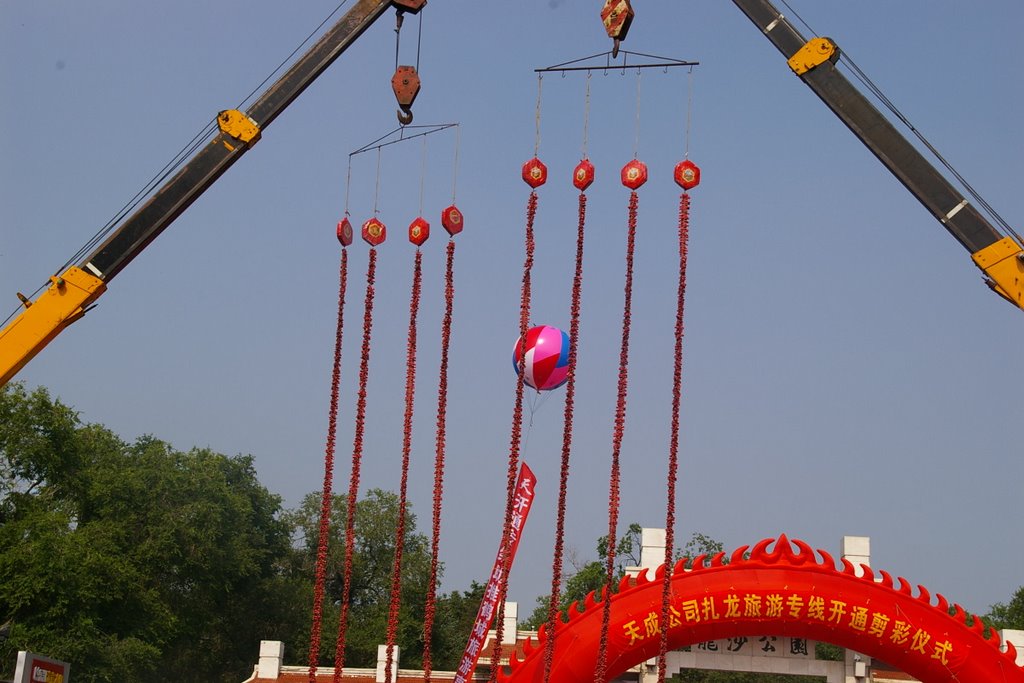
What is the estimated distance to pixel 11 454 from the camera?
1339 inches

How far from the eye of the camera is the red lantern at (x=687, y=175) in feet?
50.9

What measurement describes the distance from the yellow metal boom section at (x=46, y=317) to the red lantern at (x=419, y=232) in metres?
4.17

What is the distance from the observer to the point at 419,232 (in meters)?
16.9

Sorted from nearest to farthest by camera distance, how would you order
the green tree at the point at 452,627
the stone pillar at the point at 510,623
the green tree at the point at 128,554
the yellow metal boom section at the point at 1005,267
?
the yellow metal boom section at the point at 1005,267
the stone pillar at the point at 510,623
the green tree at the point at 128,554
the green tree at the point at 452,627

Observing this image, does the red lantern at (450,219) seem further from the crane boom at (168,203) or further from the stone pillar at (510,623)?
the stone pillar at (510,623)

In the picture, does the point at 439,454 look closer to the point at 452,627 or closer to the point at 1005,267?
the point at 1005,267

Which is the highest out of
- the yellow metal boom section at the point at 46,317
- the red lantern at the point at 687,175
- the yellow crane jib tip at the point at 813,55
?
the yellow crane jib tip at the point at 813,55

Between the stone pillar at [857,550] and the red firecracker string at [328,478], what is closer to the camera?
the red firecracker string at [328,478]

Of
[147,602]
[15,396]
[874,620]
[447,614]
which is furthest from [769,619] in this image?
[447,614]

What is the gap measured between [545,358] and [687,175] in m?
5.25

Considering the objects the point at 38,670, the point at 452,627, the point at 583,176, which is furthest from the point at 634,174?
the point at 452,627

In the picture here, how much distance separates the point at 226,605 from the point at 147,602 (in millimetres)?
6146

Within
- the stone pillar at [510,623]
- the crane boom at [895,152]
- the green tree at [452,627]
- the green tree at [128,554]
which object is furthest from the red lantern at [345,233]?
the green tree at [452,627]

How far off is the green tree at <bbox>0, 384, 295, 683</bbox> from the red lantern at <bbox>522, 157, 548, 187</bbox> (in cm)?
2083
